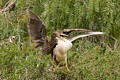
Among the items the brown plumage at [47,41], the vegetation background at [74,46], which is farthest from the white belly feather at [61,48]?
the vegetation background at [74,46]

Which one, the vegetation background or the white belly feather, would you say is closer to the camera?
the vegetation background

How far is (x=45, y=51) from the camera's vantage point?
5.10 meters

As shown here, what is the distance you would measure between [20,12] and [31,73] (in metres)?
2.18

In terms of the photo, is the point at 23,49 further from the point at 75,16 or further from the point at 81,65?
the point at 75,16

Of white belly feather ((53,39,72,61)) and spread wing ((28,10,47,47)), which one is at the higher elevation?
spread wing ((28,10,47,47))

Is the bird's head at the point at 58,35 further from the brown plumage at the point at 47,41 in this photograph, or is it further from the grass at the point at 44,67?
the grass at the point at 44,67

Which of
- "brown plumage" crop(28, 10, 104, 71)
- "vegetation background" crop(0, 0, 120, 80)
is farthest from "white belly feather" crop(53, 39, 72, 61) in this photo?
"vegetation background" crop(0, 0, 120, 80)

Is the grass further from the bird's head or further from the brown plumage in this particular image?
the bird's head

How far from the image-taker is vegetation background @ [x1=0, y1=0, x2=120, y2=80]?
466 cm

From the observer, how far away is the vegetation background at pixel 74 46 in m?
4.66

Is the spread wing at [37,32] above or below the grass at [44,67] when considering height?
above

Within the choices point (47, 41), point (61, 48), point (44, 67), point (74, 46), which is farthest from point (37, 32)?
point (74, 46)

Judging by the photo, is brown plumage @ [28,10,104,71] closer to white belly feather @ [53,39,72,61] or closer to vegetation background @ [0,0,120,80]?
white belly feather @ [53,39,72,61]

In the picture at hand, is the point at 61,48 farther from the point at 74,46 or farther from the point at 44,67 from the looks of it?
the point at 74,46
